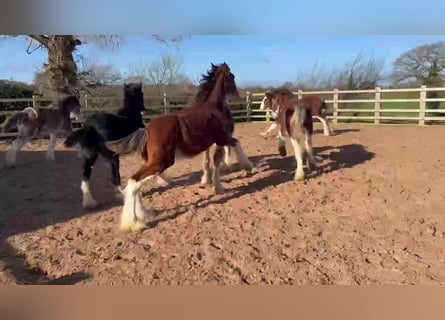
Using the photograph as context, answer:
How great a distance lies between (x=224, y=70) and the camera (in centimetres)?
186

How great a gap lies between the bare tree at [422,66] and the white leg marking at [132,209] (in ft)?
4.30

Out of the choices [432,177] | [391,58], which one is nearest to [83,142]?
[391,58]

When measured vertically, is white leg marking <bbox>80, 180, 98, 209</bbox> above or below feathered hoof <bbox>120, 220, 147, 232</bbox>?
above

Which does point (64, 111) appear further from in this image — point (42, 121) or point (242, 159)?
point (242, 159)

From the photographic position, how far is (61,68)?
1796 millimetres

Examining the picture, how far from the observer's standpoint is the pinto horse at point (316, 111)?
84.0 inches

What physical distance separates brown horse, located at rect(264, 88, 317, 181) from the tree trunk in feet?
3.41

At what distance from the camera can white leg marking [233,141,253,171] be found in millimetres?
2333

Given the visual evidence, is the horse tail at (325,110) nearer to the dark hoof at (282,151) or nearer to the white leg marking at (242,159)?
the dark hoof at (282,151)

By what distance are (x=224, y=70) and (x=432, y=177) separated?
51.7 inches

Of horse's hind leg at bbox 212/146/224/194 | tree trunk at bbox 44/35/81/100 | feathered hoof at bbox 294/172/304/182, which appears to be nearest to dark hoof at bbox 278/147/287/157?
feathered hoof at bbox 294/172/304/182

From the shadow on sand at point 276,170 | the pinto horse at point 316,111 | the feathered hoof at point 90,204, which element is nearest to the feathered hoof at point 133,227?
the shadow on sand at point 276,170

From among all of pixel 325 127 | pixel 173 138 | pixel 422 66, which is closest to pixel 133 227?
pixel 173 138

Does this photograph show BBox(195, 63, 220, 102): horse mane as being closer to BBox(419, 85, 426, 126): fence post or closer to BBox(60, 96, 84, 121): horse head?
BBox(60, 96, 84, 121): horse head
